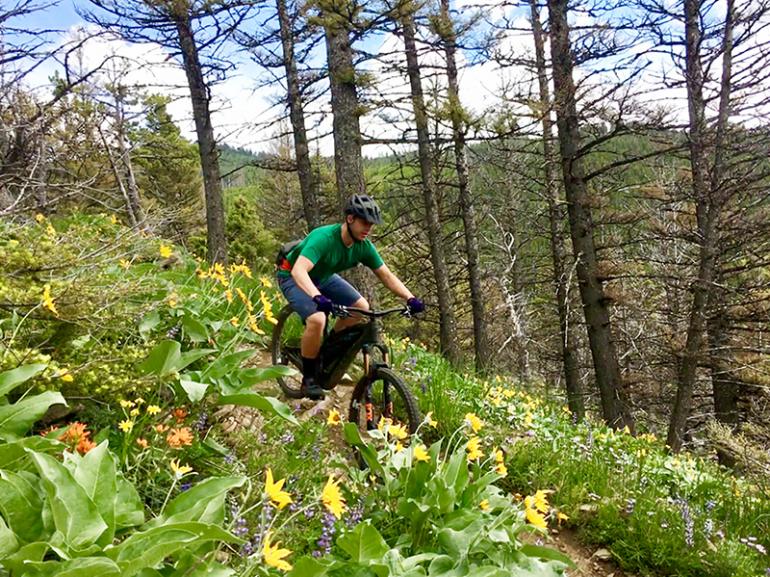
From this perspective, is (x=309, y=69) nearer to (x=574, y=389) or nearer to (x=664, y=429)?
(x=574, y=389)

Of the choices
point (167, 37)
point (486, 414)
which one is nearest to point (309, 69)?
point (167, 37)

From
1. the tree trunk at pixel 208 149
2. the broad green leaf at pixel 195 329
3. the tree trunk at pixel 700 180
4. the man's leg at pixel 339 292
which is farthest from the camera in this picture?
the tree trunk at pixel 208 149

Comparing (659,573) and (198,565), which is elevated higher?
(198,565)

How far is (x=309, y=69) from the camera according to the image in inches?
484

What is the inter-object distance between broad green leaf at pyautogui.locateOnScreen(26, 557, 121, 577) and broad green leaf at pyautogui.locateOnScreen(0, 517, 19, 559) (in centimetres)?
12

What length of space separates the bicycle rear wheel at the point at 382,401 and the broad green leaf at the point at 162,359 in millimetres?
1688

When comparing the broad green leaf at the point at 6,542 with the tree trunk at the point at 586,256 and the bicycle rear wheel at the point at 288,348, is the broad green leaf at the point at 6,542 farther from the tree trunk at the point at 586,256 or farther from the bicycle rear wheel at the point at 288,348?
the tree trunk at the point at 586,256

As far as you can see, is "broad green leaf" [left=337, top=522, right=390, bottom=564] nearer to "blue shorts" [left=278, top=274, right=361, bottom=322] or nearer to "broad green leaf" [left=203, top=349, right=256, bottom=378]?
"broad green leaf" [left=203, top=349, right=256, bottom=378]

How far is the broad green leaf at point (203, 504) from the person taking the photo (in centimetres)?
170

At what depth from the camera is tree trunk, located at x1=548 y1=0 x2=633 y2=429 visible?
9195 mm

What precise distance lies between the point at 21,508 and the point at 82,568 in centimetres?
44

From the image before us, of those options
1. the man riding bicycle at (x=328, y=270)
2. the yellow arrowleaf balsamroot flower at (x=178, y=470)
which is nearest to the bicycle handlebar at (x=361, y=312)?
the man riding bicycle at (x=328, y=270)

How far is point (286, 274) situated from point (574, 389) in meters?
9.60

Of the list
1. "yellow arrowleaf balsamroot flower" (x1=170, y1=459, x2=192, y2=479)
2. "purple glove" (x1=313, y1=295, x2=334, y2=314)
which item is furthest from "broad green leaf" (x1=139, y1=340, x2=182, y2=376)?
"purple glove" (x1=313, y1=295, x2=334, y2=314)
